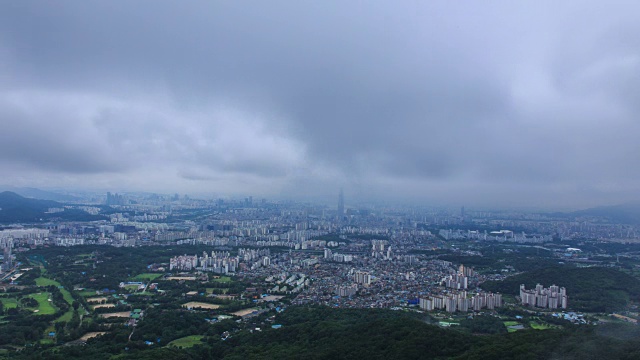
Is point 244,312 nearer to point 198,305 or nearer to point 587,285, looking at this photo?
point 198,305

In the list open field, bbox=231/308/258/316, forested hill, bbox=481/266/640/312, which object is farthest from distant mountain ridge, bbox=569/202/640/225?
open field, bbox=231/308/258/316

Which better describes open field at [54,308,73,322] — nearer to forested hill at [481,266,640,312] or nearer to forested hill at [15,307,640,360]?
forested hill at [15,307,640,360]

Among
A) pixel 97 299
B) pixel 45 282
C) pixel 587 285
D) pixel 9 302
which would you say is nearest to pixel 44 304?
pixel 9 302

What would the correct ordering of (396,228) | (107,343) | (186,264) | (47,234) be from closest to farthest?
(107,343)
(186,264)
(47,234)
(396,228)

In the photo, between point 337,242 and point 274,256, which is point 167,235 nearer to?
point 274,256

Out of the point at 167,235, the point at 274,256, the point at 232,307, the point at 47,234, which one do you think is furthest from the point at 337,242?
the point at 47,234
